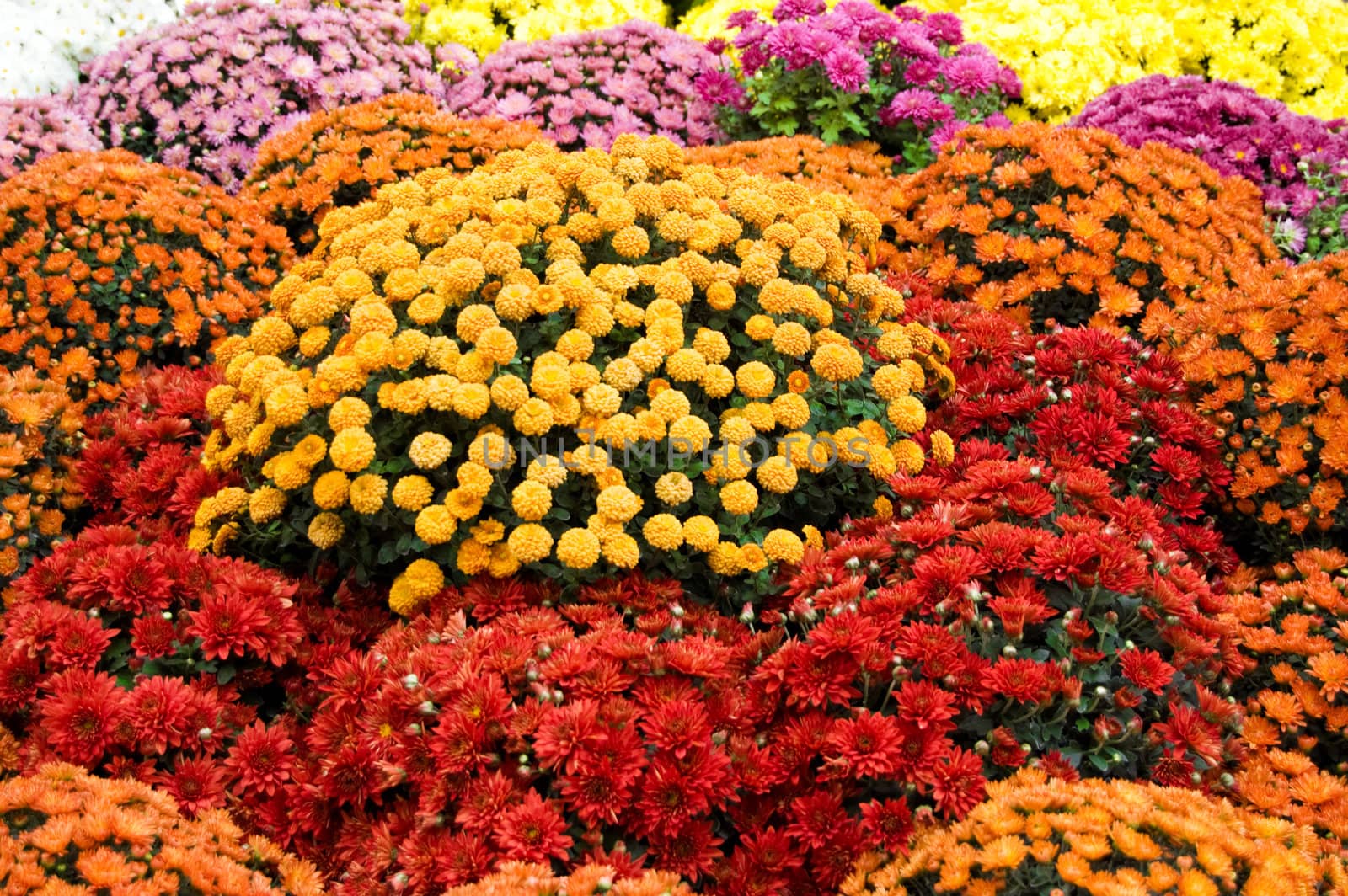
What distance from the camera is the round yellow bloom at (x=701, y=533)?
2676 millimetres

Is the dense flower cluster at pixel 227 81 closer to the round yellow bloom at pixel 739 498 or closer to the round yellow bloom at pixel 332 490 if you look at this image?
the round yellow bloom at pixel 332 490

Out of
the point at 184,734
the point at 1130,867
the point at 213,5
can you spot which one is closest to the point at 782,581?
the point at 1130,867

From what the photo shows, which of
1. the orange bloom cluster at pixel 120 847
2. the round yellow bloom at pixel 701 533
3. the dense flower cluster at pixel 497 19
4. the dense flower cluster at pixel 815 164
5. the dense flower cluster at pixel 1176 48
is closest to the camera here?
the orange bloom cluster at pixel 120 847

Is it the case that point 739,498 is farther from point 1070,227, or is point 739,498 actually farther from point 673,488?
point 1070,227

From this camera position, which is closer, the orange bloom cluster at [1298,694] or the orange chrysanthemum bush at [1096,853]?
the orange chrysanthemum bush at [1096,853]

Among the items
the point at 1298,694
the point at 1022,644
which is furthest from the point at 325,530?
the point at 1298,694

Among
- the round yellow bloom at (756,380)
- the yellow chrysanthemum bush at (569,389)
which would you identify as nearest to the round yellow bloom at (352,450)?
the yellow chrysanthemum bush at (569,389)

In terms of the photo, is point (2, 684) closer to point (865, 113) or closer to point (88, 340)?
point (88, 340)

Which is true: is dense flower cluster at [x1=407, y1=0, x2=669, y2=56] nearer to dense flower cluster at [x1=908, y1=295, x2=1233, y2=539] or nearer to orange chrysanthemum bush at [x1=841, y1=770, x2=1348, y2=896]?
dense flower cluster at [x1=908, y1=295, x2=1233, y2=539]

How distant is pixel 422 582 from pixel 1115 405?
2.18m

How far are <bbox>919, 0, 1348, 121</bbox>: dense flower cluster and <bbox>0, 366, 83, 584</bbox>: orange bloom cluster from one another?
5214 millimetres

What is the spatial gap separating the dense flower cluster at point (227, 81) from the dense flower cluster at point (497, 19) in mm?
1051

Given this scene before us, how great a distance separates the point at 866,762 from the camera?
209 centimetres

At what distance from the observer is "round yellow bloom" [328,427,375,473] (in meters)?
2.64
